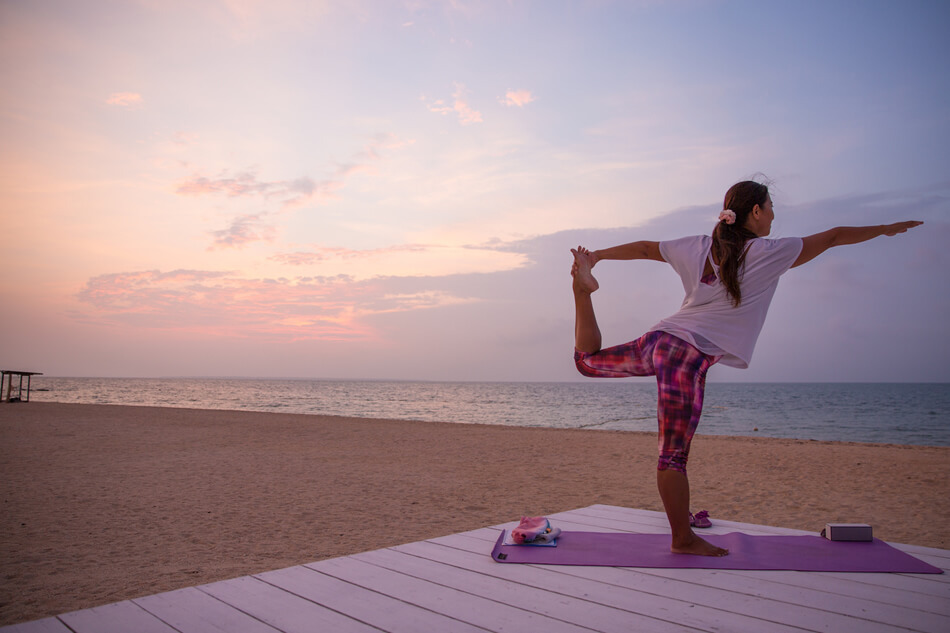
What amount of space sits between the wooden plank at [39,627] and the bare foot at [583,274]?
8.00ft

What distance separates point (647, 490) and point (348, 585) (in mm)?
7887

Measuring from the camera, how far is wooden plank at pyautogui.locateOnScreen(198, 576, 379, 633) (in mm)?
1892

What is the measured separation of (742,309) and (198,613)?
261 cm

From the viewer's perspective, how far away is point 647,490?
9273 millimetres

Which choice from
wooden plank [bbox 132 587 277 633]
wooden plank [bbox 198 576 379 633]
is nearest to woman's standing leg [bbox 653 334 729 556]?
wooden plank [bbox 198 576 379 633]

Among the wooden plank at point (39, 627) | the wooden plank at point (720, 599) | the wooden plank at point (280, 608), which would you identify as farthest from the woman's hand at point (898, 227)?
the wooden plank at point (39, 627)

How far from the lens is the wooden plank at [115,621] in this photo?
1864 mm

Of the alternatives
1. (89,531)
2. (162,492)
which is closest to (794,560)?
(89,531)

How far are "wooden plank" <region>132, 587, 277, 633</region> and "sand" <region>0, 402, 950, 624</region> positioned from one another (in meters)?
2.38

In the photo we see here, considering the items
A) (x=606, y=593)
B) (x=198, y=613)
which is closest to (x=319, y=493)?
(x=198, y=613)

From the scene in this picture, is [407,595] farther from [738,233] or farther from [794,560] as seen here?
[738,233]

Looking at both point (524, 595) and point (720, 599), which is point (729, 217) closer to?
point (720, 599)

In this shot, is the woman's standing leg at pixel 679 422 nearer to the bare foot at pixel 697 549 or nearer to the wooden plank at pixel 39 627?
the bare foot at pixel 697 549

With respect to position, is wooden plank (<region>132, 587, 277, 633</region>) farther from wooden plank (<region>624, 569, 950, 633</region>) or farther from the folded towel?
wooden plank (<region>624, 569, 950, 633</region>)
